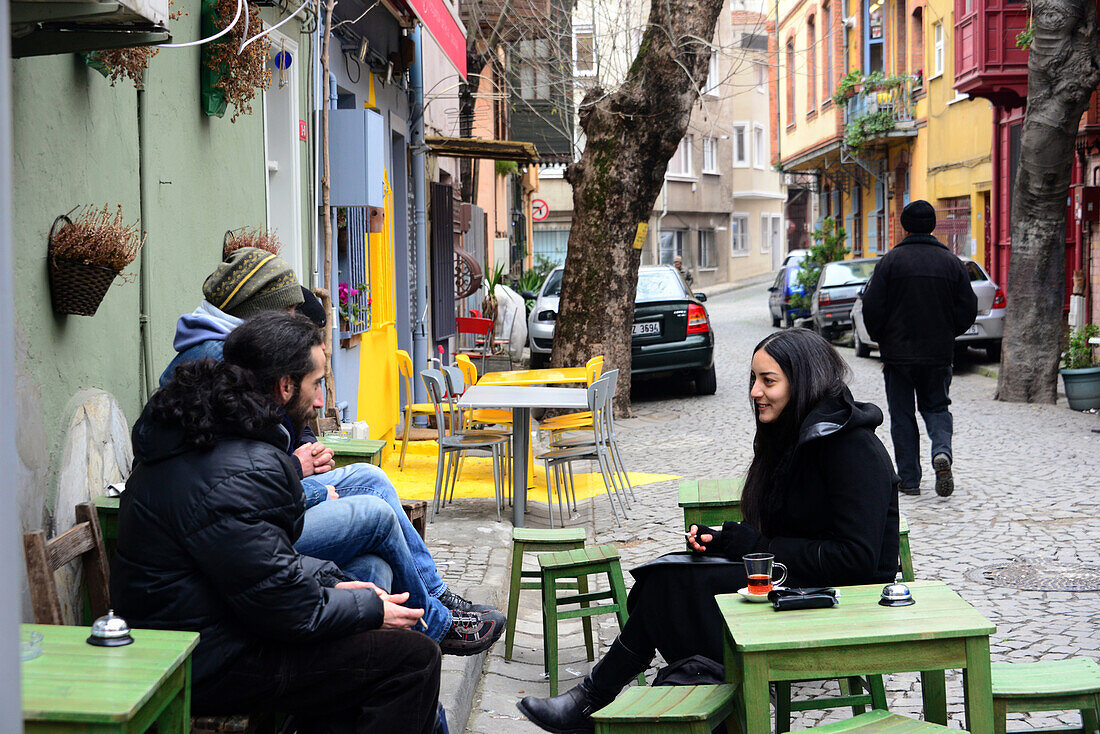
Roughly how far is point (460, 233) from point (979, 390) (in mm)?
8129

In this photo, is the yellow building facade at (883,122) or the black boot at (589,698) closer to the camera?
the black boot at (589,698)

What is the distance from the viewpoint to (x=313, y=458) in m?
4.40

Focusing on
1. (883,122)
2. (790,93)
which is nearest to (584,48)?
(883,122)

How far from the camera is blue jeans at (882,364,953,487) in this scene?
838 cm

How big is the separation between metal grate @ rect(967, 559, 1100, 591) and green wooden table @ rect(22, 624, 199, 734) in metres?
4.60

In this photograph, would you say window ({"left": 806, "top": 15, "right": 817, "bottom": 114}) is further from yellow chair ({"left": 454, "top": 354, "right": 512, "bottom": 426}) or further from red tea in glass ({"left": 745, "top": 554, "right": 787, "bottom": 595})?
red tea in glass ({"left": 745, "top": 554, "right": 787, "bottom": 595})

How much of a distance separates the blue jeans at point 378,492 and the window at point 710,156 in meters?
46.5

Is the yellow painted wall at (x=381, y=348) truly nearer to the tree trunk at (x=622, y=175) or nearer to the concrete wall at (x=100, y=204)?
the tree trunk at (x=622, y=175)

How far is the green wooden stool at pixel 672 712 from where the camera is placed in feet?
10.6

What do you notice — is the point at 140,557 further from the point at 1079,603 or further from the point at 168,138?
the point at 1079,603

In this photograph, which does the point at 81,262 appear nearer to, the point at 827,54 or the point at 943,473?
the point at 943,473

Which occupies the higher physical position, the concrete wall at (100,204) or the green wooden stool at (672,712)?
the concrete wall at (100,204)

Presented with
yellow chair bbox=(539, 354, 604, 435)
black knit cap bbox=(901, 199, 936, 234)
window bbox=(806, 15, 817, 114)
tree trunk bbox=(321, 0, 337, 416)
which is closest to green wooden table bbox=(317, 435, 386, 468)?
tree trunk bbox=(321, 0, 337, 416)

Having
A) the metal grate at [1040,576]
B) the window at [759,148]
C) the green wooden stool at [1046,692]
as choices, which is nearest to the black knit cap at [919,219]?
the metal grate at [1040,576]
